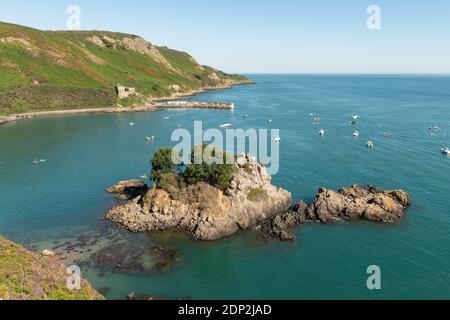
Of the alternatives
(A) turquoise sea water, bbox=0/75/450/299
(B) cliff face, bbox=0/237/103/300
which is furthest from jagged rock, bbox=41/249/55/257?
(B) cliff face, bbox=0/237/103/300

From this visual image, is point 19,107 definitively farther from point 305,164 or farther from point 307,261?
point 307,261

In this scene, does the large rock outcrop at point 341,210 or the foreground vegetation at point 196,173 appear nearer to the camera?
the large rock outcrop at point 341,210

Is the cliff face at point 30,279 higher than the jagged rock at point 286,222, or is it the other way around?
the cliff face at point 30,279

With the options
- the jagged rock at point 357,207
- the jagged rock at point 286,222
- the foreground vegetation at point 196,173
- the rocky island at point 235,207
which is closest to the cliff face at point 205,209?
the rocky island at point 235,207

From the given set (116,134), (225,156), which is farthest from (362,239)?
(116,134)

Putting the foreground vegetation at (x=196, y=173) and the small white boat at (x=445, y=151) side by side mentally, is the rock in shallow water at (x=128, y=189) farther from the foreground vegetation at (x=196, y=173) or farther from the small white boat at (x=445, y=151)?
the small white boat at (x=445, y=151)

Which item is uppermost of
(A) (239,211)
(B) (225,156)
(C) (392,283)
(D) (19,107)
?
(D) (19,107)

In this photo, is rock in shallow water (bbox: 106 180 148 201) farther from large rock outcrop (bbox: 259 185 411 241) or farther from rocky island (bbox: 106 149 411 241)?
large rock outcrop (bbox: 259 185 411 241)
